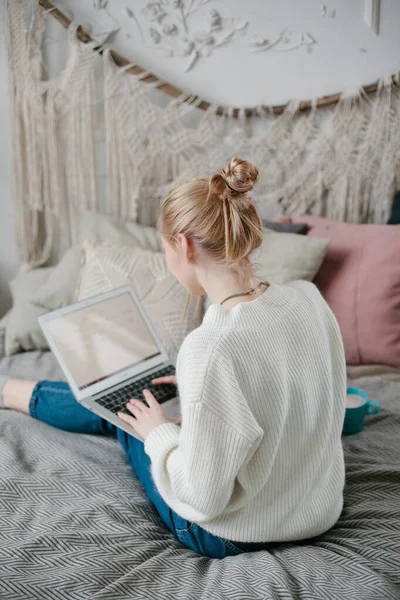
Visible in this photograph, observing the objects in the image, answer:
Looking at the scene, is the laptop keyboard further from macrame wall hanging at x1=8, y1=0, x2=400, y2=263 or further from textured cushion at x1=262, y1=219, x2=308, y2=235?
macrame wall hanging at x1=8, y1=0, x2=400, y2=263

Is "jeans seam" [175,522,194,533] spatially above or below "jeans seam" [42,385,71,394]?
below


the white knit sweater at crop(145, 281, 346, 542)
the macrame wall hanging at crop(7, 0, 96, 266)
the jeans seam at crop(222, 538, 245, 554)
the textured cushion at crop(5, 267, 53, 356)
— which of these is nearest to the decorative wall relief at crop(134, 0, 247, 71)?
the macrame wall hanging at crop(7, 0, 96, 266)

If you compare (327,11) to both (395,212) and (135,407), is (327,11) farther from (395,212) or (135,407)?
(135,407)

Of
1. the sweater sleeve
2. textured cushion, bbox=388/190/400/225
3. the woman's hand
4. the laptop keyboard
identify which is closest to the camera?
the sweater sleeve

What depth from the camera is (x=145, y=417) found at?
41.8 inches

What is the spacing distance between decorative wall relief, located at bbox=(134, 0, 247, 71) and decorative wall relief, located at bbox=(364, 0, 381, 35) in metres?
0.40

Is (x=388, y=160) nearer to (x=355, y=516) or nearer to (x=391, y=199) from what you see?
(x=391, y=199)

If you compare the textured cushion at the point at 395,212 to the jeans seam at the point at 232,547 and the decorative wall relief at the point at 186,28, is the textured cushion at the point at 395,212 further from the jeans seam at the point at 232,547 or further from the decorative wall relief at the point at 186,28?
the jeans seam at the point at 232,547

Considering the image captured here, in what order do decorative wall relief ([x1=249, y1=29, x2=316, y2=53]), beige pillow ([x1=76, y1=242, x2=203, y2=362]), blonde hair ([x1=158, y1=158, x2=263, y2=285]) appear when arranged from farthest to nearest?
decorative wall relief ([x1=249, y1=29, x2=316, y2=53]) < beige pillow ([x1=76, y1=242, x2=203, y2=362]) < blonde hair ([x1=158, y1=158, x2=263, y2=285])

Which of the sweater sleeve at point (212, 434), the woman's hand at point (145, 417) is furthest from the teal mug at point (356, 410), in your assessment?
the sweater sleeve at point (212, 434)

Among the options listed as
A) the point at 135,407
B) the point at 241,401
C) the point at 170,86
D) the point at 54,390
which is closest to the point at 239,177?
the point at 241,401

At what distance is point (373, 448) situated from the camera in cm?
126

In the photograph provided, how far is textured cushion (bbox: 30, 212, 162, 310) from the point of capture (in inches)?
70.9

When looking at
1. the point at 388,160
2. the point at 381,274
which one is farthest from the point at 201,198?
the point at 388,160
